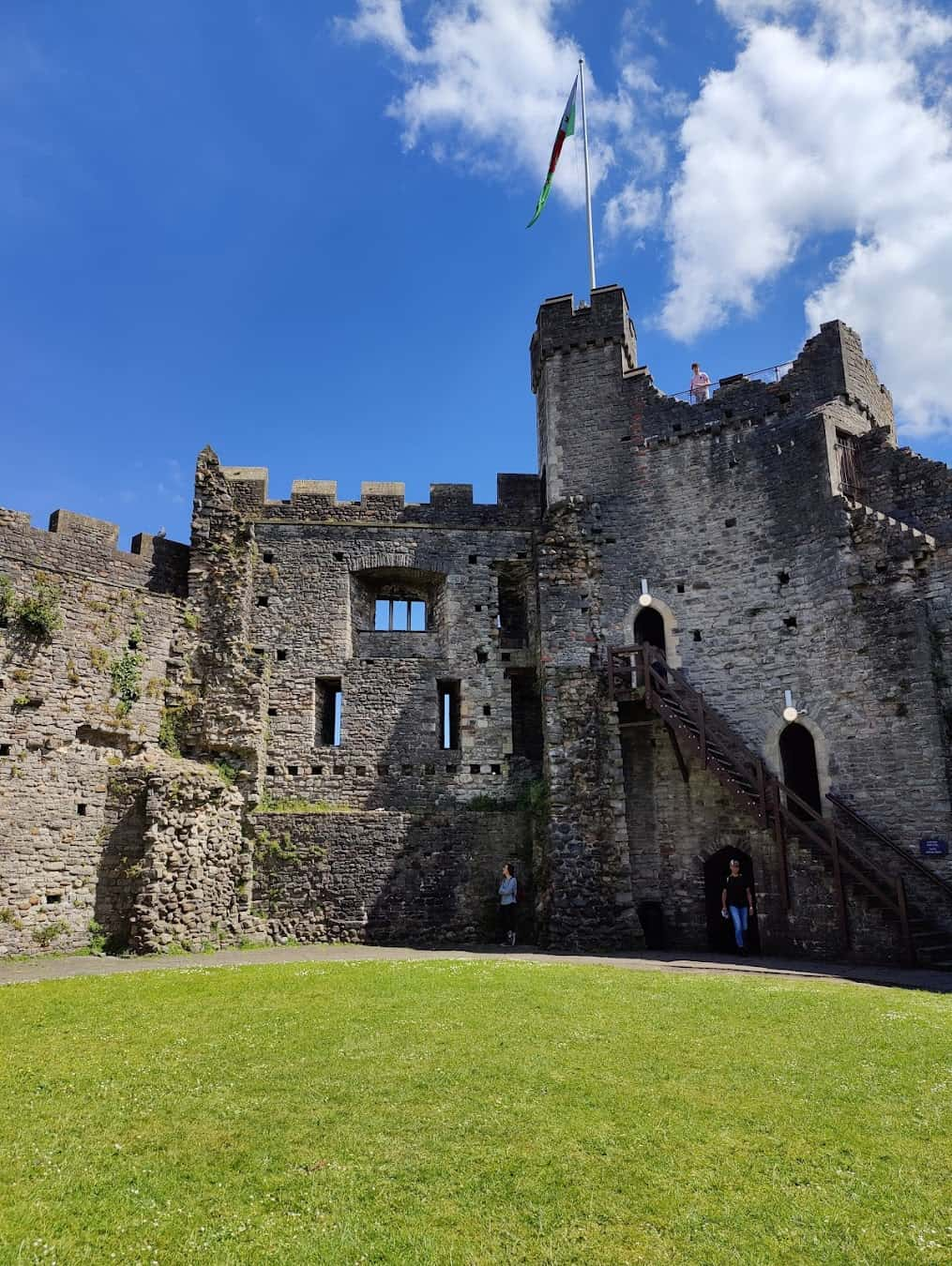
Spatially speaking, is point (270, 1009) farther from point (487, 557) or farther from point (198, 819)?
point (487, 557)

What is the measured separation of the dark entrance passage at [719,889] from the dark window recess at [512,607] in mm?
6821

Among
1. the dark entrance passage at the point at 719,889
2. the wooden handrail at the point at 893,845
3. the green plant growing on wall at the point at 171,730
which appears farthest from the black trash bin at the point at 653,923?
the green plant growing on wall at the point at 171,730

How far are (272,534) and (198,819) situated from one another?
23.7 feet

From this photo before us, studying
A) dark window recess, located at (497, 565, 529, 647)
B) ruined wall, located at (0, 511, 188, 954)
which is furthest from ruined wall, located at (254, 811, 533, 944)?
dark window recess, located at (497, 565, 529, 647)

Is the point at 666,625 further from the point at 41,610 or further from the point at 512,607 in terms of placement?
the point at 41,610

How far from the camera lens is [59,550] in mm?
17312

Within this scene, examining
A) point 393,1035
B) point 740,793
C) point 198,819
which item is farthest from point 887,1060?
point 198,819

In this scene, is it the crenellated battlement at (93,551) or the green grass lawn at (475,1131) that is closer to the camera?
the green grass lawn at (475,1131)

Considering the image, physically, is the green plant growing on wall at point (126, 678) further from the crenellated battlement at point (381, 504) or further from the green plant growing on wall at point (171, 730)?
the crenellated battlement at point (381, 504)

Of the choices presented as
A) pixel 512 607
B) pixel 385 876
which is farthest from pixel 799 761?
pixel 385 876

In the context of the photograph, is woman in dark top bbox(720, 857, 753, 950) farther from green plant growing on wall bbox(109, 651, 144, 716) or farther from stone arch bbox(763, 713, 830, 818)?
green plant growing on wall bbox(109, 651, 144, 716)

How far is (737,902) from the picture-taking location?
52.7ft

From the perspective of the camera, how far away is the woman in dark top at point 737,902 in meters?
15.9

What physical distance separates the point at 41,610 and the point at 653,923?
13.4 m
